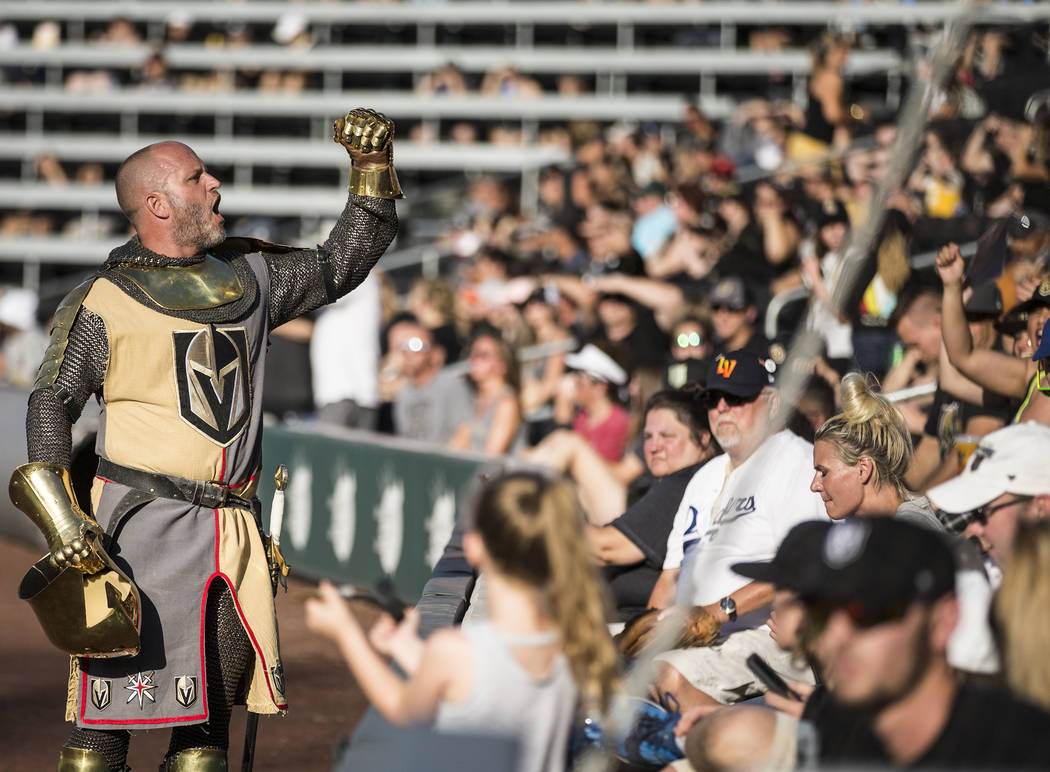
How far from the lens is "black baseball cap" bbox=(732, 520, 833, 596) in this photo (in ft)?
10.3

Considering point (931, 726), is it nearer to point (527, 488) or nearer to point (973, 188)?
point (527, 488)

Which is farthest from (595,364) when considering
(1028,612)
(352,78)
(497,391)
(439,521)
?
(352,78)

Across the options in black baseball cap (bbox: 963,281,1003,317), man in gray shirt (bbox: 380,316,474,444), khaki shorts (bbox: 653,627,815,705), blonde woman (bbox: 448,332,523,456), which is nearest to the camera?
khaki shorts (bbox: 653,627,815,705)

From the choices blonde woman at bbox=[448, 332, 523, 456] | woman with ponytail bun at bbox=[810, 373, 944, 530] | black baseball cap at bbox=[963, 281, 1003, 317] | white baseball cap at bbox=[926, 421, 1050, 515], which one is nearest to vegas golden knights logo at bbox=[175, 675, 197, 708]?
woman with ponytail bun at bbox=[810, 373, 944, 530]

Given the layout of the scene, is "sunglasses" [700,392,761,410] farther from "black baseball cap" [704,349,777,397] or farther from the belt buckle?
the belt buckle

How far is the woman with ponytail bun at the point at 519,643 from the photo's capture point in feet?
10.8

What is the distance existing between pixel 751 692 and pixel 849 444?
3.08 feet

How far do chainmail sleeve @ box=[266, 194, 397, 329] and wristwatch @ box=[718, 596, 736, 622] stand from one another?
1.65 meters

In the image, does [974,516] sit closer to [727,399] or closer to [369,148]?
[727,399]

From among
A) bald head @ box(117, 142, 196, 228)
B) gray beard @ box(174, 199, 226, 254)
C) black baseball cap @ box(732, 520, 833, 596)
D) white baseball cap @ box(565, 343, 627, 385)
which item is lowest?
white baseball cap @ box(565, 343, 627, 385)

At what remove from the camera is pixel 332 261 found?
15.8ft

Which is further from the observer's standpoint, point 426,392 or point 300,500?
point 300,500

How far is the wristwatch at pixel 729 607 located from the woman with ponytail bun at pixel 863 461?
648 millimetres

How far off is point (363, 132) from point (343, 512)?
6.07m
